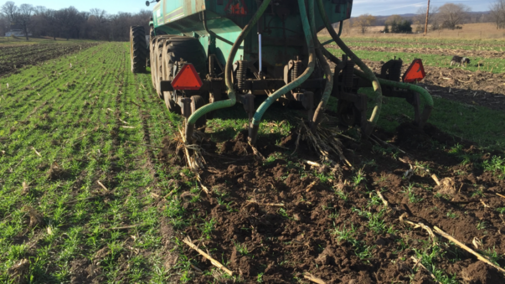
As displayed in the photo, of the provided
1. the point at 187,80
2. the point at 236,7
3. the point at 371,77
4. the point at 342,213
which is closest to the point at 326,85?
the point at 371,77

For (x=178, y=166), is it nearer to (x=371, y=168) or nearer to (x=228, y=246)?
(x=228, y=246)

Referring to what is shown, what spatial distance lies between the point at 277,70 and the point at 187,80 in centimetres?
162

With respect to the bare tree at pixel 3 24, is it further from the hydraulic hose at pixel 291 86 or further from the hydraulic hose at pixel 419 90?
the hydraulic hose at pixel 419 90

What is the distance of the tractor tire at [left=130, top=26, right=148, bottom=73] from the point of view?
464 inches

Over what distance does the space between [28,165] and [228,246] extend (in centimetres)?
309

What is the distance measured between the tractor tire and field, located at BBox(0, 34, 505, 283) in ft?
21.1

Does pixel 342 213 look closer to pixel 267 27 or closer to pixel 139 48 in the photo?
pixel 267 27

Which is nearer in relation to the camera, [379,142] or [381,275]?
[381,275]

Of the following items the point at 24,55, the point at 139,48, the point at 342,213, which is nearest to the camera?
the point at 342,213

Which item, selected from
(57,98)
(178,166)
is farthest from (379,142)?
(57,98)

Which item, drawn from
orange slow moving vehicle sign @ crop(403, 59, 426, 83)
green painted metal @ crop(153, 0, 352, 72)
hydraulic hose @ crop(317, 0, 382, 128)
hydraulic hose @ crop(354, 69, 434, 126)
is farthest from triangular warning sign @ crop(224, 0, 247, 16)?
orange slow moving vehicle sign @ crop(403, 59, 426, 83)

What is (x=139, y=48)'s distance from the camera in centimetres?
1209

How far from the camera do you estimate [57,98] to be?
862 centimetres

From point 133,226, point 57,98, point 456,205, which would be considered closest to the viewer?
point 133,226
